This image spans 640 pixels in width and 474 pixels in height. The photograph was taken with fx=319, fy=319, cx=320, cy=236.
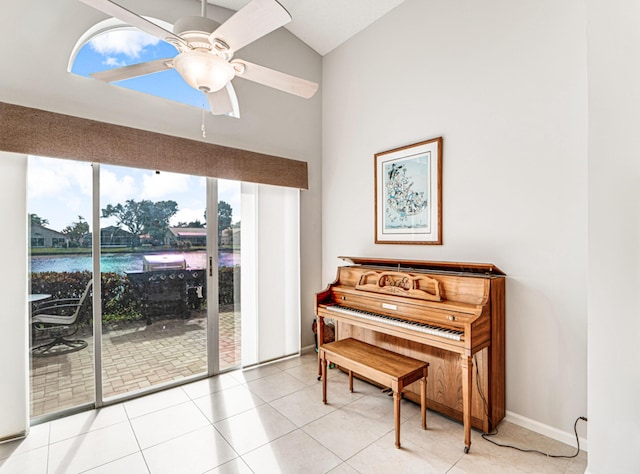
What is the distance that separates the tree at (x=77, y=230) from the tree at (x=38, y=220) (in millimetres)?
124

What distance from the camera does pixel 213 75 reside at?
1667mm

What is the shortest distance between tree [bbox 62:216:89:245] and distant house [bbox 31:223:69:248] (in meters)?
0.03

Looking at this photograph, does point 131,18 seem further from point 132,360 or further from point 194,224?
point 132,360

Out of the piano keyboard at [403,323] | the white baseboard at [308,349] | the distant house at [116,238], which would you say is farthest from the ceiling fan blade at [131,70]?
the white baseboard at [308,349]

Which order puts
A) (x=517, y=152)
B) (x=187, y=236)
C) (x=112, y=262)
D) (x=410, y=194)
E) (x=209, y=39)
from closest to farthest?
1. (x=209, y=39)
2. (x=517, y=152)
3. (x=112, y=262)
4. (x=410, y=194)
5. (x=187, y=236)

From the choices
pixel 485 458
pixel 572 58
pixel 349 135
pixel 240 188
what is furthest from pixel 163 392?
pixel 572 58

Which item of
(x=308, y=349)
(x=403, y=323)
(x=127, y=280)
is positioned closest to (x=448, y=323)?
(x=403, y=323)

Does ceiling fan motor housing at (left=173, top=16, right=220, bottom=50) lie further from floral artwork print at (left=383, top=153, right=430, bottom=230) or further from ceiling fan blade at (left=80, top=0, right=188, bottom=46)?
floral artwork print at (left=383, top=153, right=430, bottom=230)

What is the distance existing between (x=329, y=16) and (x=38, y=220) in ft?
10.4

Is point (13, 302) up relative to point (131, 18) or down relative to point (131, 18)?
down

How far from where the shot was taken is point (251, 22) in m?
1.42

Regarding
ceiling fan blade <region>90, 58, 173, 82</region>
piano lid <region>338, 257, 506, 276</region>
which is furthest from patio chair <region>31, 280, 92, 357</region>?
piano lid <region>338, 257, 506, 276</region>

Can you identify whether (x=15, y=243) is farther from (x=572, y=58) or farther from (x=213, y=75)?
(x=572, y=58)

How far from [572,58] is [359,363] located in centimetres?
245
